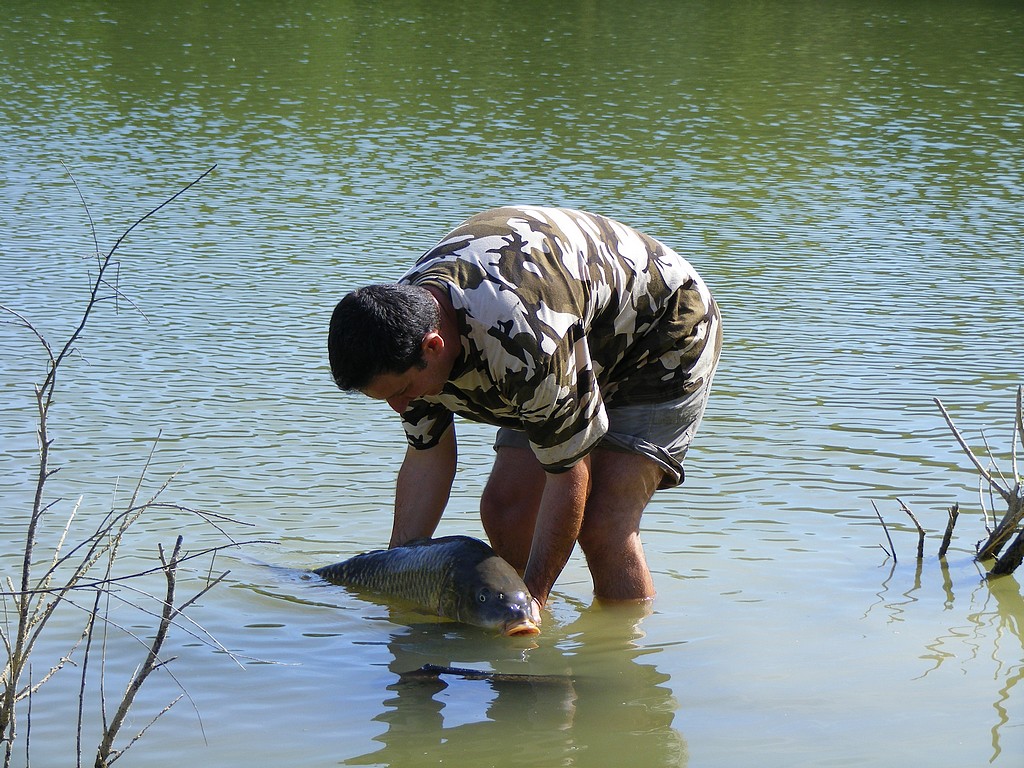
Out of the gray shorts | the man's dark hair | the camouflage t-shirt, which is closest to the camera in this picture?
the man's dark hair

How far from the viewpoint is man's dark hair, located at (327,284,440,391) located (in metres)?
4.09

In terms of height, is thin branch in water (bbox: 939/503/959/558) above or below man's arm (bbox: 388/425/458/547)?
below

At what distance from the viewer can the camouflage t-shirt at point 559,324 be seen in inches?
170

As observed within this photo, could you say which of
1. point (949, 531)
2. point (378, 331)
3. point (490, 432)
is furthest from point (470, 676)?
point (490, 432)

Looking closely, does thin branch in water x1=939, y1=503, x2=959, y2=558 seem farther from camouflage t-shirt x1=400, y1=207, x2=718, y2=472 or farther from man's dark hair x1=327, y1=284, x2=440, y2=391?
man's dark hair x1=327, y1=284, x2=440, y2=391

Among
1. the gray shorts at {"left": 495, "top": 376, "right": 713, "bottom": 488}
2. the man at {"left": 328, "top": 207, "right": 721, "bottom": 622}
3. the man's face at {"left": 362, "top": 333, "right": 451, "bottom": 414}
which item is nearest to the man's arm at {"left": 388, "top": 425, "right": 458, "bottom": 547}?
the man at {"left": 328, "top": 207, "right": 721, "bottom": 622}

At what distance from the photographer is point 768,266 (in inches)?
468

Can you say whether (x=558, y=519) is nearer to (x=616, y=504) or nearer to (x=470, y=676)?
(x=616, y=504)

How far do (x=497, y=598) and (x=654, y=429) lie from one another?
83 centimetres

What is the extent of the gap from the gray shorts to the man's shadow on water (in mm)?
625

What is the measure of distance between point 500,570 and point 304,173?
36.3ft

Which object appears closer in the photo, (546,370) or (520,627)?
(546,370)

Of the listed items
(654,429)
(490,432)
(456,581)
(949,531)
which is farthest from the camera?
(490,432)

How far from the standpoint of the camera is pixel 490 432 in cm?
771
